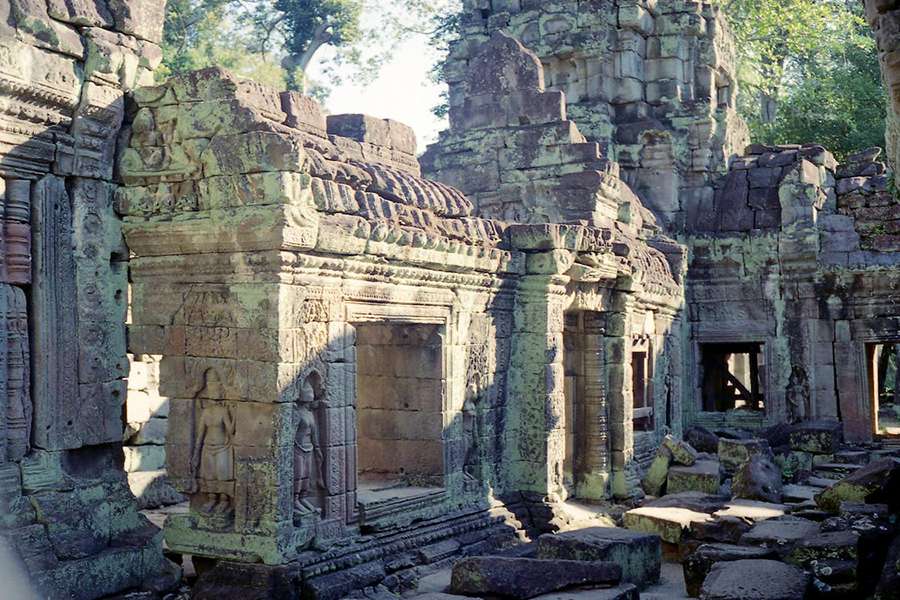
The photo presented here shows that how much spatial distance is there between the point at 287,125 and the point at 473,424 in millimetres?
3038

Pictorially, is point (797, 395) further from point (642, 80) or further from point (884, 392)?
point (884, 392)

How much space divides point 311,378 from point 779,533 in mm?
3684

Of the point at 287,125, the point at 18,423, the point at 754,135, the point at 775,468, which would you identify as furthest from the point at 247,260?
the point at 754,135

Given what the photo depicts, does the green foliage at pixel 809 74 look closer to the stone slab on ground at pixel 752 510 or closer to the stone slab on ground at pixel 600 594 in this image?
the stone slab on ground at pixel 752 510

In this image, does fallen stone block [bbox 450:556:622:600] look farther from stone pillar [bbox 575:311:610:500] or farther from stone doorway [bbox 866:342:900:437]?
stone doorway [bbox 866:342:900:437]

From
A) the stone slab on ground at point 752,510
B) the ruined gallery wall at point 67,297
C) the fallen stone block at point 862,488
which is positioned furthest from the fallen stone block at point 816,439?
the ruined gallery wall at point 67,297

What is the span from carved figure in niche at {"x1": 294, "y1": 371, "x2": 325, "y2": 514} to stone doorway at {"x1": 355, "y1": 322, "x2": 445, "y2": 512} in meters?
1.36

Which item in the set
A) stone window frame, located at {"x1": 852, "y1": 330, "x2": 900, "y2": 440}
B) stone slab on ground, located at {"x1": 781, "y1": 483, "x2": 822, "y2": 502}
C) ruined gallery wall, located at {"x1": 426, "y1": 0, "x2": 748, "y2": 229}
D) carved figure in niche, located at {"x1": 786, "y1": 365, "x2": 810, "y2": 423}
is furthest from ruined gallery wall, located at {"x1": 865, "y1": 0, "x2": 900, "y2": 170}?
ruined gallery wall, located at {"x1": 426, "y1": 0, "x2": 748, "y2": 229}

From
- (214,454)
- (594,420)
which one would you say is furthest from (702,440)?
(214,454)

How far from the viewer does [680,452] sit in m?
11.6

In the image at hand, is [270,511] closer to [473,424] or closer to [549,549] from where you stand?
[549,549]

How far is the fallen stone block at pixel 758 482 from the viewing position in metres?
10.2

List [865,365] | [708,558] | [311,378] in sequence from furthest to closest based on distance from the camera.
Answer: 1. [865,365]
2. [708,558]
3. [311,378]

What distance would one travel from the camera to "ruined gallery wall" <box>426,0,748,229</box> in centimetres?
1728
